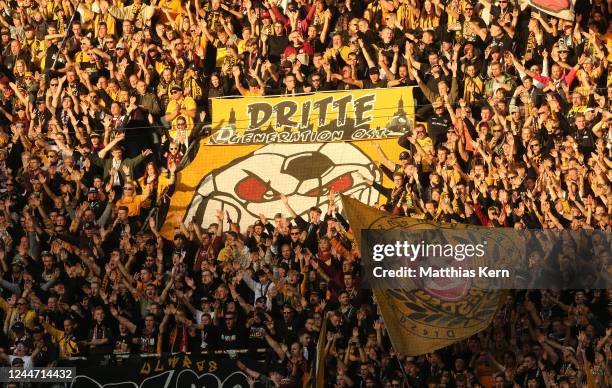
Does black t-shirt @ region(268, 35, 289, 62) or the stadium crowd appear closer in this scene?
the stadium crowd

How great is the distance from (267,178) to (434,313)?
3581 millimetres

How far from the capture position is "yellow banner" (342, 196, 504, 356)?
48.8 feet

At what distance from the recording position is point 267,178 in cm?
1795

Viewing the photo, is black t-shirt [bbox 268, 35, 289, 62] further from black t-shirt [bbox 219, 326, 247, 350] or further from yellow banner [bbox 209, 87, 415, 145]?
black t-shirt [bbox 219, 326, 247, 350]

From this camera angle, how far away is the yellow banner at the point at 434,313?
1488 cm

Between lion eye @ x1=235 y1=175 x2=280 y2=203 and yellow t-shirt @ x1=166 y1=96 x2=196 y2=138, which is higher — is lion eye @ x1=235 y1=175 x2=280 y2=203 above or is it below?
below

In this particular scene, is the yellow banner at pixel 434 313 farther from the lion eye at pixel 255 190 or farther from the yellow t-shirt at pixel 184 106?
the yellow t-shirt at pixel 184 106

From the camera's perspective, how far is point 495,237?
606 inches

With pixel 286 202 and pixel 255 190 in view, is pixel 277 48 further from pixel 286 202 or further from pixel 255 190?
pixel 286 202

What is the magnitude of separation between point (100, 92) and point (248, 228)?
3129 millimetres

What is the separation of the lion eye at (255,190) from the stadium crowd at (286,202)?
412mm

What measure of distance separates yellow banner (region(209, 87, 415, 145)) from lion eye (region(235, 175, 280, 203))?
53 cm

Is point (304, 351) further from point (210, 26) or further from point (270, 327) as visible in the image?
point (210, 26)

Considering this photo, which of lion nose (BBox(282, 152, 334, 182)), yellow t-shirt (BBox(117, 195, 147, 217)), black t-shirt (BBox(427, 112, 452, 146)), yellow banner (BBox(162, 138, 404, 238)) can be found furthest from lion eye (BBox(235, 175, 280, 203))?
black t-shirt (BBox(427, 112, 452, 146))
